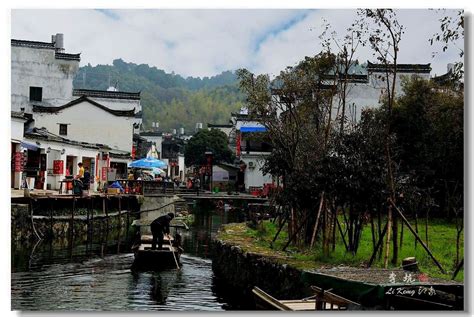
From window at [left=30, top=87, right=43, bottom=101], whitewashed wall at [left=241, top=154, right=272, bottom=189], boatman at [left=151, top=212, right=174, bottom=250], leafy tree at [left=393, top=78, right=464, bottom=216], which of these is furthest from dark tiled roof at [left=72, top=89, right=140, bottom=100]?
boatman at [left=151, top=212, right=174, bottom=250]

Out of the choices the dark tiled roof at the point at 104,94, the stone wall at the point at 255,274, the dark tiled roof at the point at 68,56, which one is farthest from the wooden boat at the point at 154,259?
the dark tiled roof at the point at 104,94

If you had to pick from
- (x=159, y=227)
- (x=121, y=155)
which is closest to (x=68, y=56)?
(x=121, y=155)

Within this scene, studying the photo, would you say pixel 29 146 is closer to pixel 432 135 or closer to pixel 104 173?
pixel 104 173

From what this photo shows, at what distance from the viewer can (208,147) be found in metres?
50.4

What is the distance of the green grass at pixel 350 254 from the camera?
37.7ft

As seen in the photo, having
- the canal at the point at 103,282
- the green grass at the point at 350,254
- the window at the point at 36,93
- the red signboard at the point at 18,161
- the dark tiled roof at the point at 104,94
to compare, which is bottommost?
the canal at the point at 103,282

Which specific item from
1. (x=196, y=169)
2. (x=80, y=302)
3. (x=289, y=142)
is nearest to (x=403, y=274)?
(x=80, y=302)

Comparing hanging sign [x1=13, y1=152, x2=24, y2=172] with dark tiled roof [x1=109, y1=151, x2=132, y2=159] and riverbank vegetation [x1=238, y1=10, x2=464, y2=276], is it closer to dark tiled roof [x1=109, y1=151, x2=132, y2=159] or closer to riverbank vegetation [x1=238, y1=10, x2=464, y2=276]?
riverbank vegetation [x1=238, y1=10, x2=464, y2=276]

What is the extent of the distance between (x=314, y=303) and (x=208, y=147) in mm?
41845

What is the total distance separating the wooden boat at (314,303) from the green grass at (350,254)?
2.30 meters

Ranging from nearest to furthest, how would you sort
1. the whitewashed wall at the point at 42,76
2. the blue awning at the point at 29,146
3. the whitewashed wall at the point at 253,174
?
the blue awning at the point at 29,146
the whitewashed wall at the point at 42,76
the whitewashed wall at the point at 253,174

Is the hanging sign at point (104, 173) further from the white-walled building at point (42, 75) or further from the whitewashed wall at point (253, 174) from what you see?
the whitewashed wall at point (253, 174)

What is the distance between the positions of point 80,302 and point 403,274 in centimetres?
564
